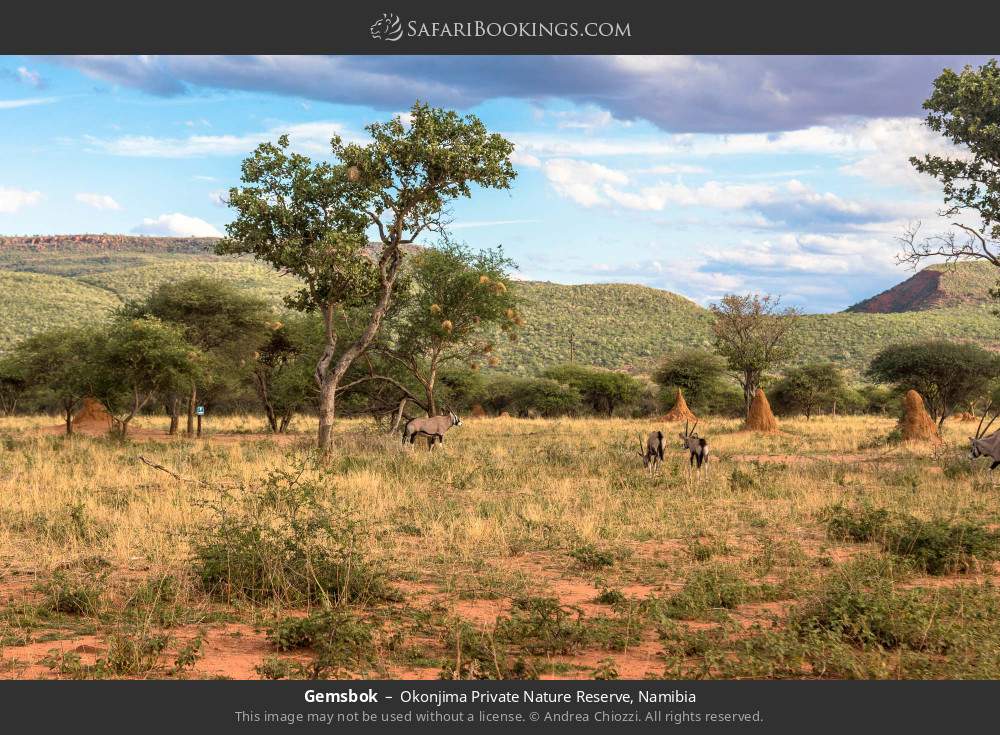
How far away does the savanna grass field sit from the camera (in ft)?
21.9

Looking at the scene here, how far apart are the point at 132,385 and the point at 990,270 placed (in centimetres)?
10354

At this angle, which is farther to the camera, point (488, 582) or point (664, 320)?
point (664, 320)

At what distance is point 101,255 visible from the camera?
120750 mm

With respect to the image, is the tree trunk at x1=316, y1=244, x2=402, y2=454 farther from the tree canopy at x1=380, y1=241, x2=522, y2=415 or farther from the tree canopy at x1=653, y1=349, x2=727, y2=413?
the tree canopy at x1=653, y1=349, x2=727, y2=413

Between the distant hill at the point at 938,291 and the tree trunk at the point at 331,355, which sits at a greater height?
the distant hill at the point at 938,291

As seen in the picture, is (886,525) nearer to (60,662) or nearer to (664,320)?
(60,662)

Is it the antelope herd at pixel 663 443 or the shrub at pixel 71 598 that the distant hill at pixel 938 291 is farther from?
the shrub at pixel 71 598

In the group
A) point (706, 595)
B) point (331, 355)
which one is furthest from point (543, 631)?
point (331, 355)

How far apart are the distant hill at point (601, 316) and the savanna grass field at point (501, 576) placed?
145 ft

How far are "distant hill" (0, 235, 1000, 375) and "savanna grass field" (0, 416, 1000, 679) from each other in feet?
145

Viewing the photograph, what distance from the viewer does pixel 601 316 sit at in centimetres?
8350

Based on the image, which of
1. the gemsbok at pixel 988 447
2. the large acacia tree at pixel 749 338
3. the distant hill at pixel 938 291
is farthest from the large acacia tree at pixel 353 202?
the distant hill at pixel 938 291

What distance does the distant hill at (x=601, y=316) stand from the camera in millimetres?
70625

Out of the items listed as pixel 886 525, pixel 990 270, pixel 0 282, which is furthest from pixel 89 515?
pixel 990 270
